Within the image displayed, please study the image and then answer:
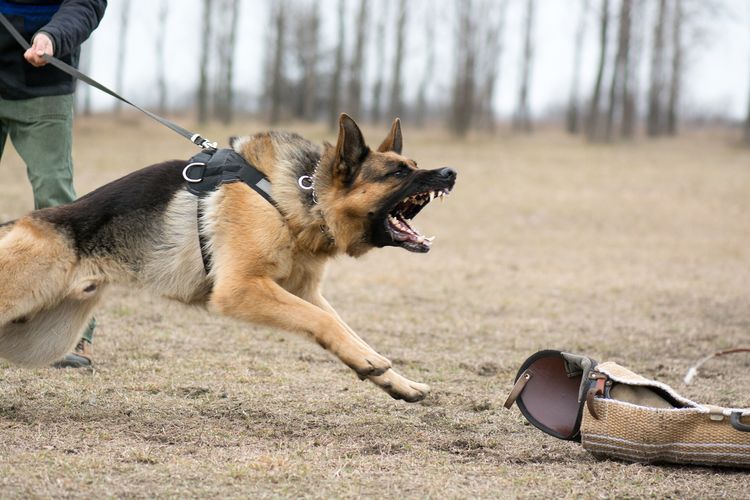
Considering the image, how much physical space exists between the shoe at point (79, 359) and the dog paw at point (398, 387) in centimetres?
216

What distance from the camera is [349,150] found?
4.09m

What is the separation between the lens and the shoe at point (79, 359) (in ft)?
16.6

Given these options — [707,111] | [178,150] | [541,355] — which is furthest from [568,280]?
[707,111]

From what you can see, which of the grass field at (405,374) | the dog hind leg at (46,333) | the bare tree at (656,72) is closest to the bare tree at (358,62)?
the bare tree at (656,72)

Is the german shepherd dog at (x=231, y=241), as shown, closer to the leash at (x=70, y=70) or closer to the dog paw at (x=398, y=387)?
the dog paw at (x=398, y=387)

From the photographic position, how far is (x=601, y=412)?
3.60 metres

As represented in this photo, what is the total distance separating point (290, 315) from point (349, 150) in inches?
34.2

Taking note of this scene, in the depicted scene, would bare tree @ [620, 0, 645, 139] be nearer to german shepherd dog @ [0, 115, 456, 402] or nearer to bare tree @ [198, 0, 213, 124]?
bare tree @ [198, 0, 213, 124]

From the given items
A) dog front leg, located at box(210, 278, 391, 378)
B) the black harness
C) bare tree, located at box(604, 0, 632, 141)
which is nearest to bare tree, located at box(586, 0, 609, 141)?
bare tree, located at box(604, 0, 632, 141)

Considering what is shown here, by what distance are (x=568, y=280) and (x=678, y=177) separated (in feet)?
43.6

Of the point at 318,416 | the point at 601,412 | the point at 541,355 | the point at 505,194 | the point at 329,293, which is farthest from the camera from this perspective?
the point at 505,194

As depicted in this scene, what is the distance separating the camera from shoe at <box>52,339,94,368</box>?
5062 millimetres

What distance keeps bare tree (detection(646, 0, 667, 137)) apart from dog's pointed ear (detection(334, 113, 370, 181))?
36098 mm

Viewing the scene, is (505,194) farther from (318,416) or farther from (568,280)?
(318,416)
